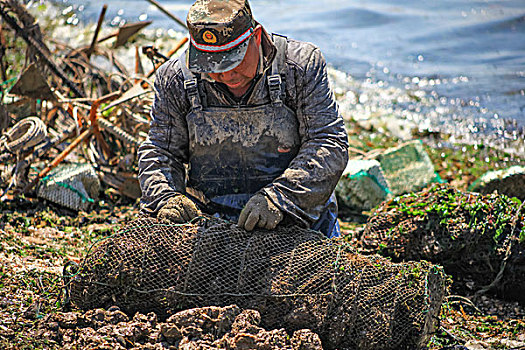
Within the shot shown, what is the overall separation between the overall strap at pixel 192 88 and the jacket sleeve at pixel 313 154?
613 millimetres

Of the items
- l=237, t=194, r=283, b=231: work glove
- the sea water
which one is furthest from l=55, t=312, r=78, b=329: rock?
the sea water

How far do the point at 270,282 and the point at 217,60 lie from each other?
1.26 m

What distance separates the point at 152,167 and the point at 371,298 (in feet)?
5.19

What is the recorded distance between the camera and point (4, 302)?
3646 mm

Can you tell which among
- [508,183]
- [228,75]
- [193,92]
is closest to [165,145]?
[193,92]

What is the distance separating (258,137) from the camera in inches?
153

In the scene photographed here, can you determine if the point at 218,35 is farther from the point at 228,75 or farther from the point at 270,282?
the point at 270,282

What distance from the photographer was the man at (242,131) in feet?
11.5

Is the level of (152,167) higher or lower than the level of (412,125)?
higher

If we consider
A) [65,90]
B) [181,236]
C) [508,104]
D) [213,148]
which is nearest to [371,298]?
[181,236]

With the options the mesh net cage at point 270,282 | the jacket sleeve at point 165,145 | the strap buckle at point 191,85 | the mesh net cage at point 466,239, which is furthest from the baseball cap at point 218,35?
the mesh net cage at point 466,239

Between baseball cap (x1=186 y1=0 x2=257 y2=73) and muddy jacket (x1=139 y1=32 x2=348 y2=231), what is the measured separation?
294 mm

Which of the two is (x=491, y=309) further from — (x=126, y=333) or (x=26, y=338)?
(x=26, y=338)

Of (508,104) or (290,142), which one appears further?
(508,104)
